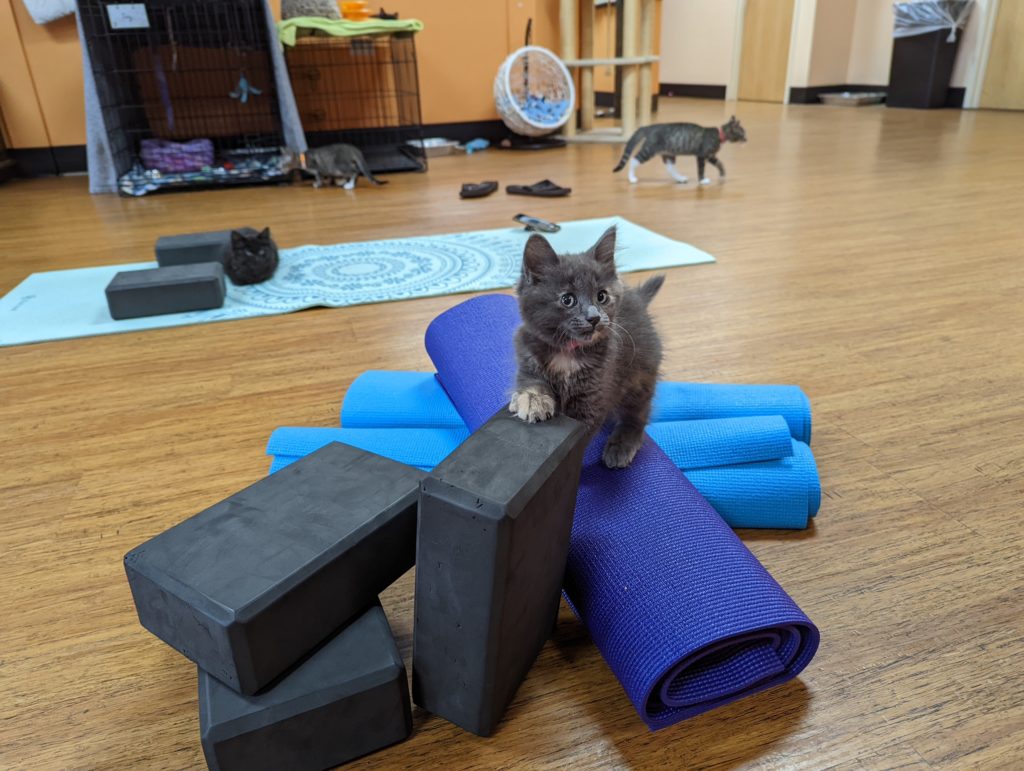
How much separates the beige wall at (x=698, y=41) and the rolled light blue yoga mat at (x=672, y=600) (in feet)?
31.3

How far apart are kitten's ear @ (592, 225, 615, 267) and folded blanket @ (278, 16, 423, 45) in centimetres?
379

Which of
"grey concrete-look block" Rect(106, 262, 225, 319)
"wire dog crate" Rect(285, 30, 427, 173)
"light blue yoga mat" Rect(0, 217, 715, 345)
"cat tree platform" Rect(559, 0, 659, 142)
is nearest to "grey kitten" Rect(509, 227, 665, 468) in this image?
"light blue yoga mat" Rect(0, 217, 715, 345)

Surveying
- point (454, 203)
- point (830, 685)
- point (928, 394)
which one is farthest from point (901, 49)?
point (830, 685)

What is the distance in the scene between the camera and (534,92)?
5230 millimetres

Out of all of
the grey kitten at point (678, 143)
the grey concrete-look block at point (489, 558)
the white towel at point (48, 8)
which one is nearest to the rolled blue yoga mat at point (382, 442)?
the grey concrete-look block at point (489, 558)

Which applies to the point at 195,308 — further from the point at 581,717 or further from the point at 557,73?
the point at 557,73

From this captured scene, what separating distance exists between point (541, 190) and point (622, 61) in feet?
6.60

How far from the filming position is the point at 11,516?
4.07ft

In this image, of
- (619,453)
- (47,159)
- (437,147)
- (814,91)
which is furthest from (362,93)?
(814,91)

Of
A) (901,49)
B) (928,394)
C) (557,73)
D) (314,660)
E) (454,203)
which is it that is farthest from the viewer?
(901,49)

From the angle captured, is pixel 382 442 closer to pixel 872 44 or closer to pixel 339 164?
pixel 339 164

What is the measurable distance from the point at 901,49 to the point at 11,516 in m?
8.78

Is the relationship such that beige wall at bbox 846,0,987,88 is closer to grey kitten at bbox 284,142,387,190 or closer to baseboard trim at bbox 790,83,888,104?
baseboard trim at bbox 790,83,888,104

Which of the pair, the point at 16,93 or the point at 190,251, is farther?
the point at 16,93
